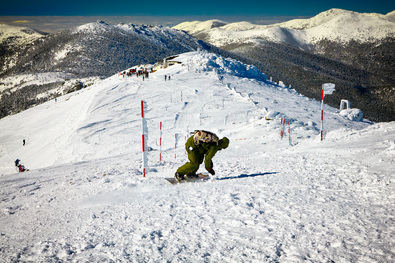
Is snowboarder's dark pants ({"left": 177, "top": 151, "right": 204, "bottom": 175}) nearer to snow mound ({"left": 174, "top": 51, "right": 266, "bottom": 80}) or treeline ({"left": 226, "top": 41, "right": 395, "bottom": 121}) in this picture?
Answer: snow mound ({"left": 174, "top": 51, "right": 266, "bottom": 80})

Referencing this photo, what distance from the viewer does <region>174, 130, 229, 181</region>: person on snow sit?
20.8 ft

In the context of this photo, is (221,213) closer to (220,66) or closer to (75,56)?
(220,66)

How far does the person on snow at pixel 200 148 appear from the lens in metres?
6.33

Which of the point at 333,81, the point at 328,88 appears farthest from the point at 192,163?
the point at 333,81

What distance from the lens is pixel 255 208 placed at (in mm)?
4172

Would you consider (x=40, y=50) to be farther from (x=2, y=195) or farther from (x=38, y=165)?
(x=2, y=195)

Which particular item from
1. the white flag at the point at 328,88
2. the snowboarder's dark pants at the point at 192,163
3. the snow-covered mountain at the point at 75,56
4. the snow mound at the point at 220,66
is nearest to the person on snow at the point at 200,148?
the snowboarder's dark pants at the point at 192,163

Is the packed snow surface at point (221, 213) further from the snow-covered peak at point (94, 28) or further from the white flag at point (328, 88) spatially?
the snow-covered peak at point (94, 28)

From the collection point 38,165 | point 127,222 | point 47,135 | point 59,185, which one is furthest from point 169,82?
point 127,222

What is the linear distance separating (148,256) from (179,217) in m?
1.07

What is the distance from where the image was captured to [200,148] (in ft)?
21.3

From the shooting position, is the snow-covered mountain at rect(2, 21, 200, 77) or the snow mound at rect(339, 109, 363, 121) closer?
the snow mound at rect(339, 109, 363, 121)

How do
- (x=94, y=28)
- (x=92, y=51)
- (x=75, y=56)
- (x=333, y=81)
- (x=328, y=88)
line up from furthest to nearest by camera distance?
1. (x=94, y=28)
2. (x=333, y=81)
3. (x=92, y=51)
4. (x=75, y=56)
5. (x=328, y=88)

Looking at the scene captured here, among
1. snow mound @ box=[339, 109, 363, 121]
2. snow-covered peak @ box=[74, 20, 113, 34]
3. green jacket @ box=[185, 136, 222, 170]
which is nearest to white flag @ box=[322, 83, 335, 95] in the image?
green jacket @ box=[185, 136, 222, 170]
